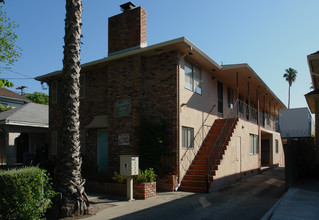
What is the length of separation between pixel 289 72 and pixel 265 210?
70.8 metres

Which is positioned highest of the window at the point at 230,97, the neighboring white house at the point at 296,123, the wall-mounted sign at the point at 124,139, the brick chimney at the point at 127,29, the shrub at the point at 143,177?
the brick chimney at the point at 127,29

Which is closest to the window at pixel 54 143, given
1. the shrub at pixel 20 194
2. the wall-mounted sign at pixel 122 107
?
the wall-mounted sign at pixel 122 107

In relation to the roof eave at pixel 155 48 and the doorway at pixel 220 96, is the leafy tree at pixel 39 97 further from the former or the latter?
the doorway at pixel 220 96

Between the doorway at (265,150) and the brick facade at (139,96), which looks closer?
the brick facade at (139,96)

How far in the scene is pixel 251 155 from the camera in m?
17.0

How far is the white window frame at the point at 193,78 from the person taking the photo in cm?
1295

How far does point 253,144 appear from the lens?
1784cm

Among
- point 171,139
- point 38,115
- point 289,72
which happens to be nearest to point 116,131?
point 171,139

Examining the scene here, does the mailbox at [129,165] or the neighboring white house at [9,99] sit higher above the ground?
the neighboring white house at [9,99]

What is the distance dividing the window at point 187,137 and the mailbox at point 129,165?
3.12 m

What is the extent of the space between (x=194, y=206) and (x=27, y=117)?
574 inches

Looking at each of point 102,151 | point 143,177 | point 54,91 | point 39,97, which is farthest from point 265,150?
point 39,97

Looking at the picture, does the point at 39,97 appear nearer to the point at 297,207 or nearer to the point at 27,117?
the point at 27,117

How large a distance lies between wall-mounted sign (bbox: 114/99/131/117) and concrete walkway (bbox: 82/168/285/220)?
12.8ft
